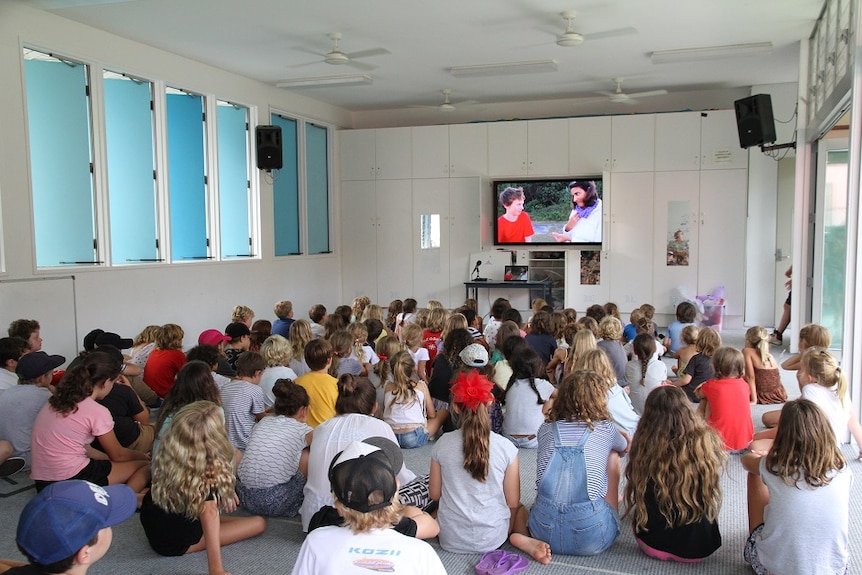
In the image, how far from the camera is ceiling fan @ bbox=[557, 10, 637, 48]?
6.68 metres

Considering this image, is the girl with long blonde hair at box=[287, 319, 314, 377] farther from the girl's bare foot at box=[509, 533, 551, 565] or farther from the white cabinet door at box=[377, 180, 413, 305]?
the white cabinet door at box=[377, 180, 413, 305]

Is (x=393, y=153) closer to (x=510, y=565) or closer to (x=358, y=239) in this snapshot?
(x=358, y=239)

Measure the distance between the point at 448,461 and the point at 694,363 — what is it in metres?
2.68

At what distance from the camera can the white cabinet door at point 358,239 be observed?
11609mm

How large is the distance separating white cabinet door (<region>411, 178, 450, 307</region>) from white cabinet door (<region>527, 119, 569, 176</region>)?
1.47 m

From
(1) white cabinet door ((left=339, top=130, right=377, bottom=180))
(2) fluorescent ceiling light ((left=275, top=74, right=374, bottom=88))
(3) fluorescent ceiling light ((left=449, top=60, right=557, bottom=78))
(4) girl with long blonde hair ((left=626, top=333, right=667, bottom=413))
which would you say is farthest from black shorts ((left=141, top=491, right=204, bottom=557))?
(1) white cabinet door ((left=339, top=130, right=377, bottom=180))

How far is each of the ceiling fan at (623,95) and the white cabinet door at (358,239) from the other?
405cm

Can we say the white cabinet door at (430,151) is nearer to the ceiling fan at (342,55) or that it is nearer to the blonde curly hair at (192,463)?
the ceiling fan at (342,55)

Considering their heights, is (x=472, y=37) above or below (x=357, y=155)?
above

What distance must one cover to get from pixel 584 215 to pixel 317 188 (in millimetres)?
4271

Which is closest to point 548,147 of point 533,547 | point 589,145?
point 589,145

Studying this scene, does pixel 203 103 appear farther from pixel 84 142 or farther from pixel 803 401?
pixel 803 401

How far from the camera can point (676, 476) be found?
2818 mm

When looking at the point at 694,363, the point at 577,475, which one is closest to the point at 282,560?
the point at 577,475
